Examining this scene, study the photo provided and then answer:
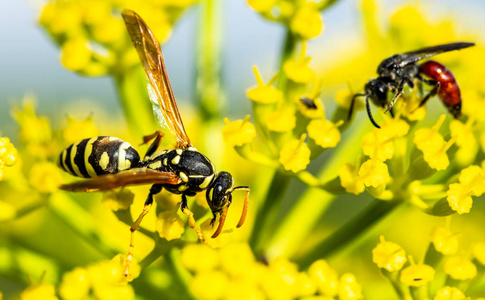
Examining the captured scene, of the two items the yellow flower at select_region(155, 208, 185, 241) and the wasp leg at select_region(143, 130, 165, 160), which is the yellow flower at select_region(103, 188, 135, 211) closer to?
the yellow flower at select_region(155, 208, 185, 241)

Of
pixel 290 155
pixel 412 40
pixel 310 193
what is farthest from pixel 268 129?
pixel 412 40

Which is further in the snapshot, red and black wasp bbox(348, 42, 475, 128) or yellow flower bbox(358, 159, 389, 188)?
red and black wasp bbox(348, 42, 475, 128)

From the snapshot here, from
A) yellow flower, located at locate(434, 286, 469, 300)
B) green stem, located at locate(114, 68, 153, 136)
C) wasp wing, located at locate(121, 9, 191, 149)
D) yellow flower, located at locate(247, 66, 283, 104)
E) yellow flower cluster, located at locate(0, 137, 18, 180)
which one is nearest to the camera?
yellow flower, located at locate(434, 286, 469, 300)

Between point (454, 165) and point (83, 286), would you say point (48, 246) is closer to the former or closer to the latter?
point (83, 286)

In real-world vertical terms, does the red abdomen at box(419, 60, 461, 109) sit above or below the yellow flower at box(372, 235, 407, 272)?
above

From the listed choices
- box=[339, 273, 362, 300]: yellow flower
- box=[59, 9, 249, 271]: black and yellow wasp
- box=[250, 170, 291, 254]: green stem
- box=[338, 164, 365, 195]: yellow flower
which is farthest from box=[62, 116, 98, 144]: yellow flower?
box=[339, 273, 362, 300]: yellow flower

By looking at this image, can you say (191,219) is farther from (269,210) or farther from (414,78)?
(414,78)

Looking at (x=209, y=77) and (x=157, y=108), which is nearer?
(x=157, y=108)
